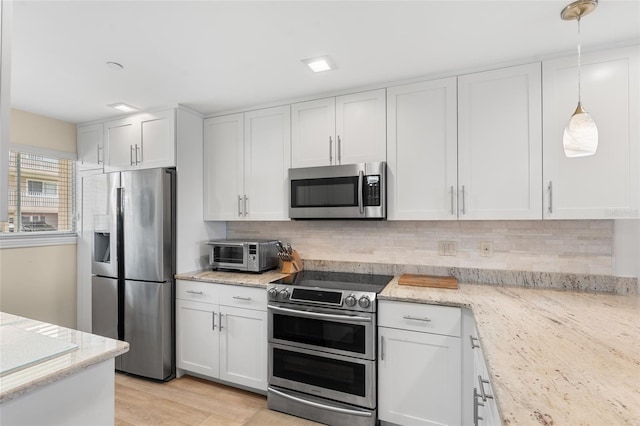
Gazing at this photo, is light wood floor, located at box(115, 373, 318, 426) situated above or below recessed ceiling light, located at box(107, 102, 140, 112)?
below

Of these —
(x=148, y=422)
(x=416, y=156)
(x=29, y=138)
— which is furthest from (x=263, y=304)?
(x=29, y=138)

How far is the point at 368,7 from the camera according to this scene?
1.53m

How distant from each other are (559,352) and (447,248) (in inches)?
55.3

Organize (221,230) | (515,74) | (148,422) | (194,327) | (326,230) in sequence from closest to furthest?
(515,74) → (148,422) → (194,327) → (326,230) → (221,230)

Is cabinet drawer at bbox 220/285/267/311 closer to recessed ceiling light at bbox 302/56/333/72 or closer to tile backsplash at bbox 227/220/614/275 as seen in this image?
tile backsplash at bbox 227/220/614/275

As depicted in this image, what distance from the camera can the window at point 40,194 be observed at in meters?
3.00

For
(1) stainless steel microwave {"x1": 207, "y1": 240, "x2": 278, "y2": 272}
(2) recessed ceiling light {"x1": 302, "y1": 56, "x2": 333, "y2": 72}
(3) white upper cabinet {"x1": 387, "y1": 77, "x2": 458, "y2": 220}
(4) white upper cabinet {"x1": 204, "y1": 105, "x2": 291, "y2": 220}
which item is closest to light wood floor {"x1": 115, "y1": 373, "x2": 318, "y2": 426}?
(1) stainless steel microwave {"x1": 207, "y1": 240, "x2": 278, "y2": 272}

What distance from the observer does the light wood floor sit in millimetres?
2229

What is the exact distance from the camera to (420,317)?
196 cm

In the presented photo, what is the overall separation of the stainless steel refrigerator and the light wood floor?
0.14 metres

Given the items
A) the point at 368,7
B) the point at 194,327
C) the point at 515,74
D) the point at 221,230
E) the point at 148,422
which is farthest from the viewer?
the point at 221,230

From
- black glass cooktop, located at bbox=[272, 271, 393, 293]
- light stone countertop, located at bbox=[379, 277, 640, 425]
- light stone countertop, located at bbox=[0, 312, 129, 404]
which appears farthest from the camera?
black glass cooktop, located at bbox=[272, 271, 393, 293]

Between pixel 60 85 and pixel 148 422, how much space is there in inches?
98.7

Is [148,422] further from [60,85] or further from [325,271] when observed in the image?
[60,85]
